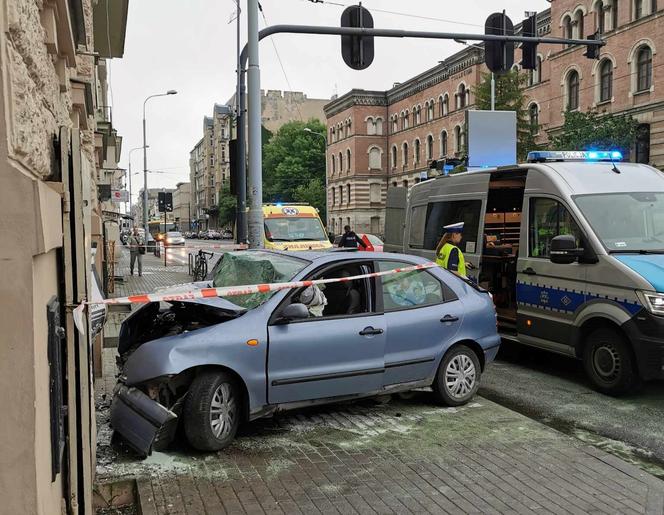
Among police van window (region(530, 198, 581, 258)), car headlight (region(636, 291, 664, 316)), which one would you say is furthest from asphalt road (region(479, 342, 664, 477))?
police van window (region(530, 198, 581, 258))

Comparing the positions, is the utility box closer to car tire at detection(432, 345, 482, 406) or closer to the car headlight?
the car headlight

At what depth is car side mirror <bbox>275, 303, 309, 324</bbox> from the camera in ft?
17.2

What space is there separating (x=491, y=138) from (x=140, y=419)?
976cm

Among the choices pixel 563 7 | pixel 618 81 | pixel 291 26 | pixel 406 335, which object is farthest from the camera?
pixel 563 7

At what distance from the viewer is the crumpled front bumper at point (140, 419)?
4688 millimetres

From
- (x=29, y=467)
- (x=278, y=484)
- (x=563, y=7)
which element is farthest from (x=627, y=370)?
(x=563, y=7)

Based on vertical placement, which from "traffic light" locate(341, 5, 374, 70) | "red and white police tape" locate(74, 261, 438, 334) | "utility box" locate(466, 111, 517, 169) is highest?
"traffic light" locate(341, 5, 374, 70)

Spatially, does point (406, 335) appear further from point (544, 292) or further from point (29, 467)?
point (29, 467)

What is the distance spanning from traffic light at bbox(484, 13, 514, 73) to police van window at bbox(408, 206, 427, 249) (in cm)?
428

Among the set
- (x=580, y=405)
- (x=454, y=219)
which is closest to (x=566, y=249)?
(x=580, y=405)

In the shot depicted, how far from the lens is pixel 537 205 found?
8023mm

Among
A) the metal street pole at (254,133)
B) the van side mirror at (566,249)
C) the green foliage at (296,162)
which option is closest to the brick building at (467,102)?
the green foliage at (296,162)

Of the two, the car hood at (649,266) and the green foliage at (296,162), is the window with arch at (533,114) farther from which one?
the car hood at (649,266)

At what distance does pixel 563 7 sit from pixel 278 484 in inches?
1528
